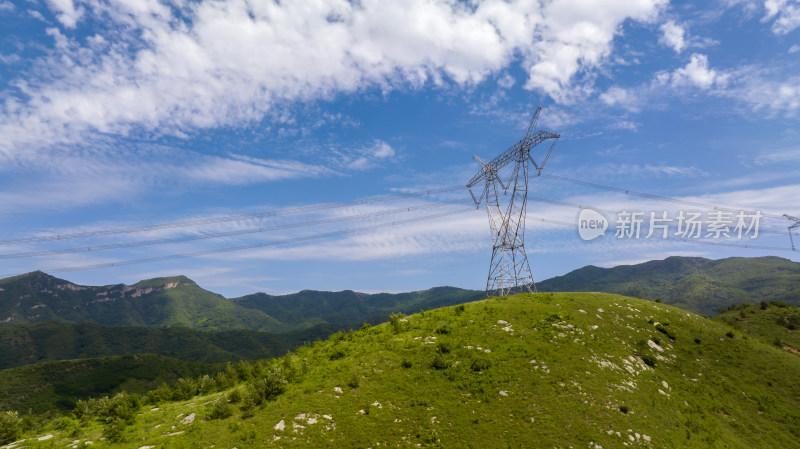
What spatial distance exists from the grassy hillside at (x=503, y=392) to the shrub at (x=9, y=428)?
1618 millimetres

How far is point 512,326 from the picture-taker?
39.3 meters

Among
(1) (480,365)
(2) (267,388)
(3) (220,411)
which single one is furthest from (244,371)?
(1) (480,365)

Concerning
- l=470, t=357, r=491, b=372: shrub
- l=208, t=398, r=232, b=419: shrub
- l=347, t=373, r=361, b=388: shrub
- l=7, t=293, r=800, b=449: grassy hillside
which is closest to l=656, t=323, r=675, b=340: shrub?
l=7, t=293, r=800, b=449: grassy hillside

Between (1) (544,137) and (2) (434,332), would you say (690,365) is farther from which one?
(1) (544,137)

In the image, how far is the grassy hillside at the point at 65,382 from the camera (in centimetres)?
15112

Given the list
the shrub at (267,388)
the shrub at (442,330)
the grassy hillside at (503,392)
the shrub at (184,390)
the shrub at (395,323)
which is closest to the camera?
the grassy hillside at (503,392)

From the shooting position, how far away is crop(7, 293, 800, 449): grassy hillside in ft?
79.9

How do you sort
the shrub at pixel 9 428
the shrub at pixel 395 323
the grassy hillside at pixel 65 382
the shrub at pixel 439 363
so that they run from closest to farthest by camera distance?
the shrub at pixel 9 428 → the shrub at pixel 439 363 → the shrub at pixel 395 323 → the grassy hillside at pixel 65 382

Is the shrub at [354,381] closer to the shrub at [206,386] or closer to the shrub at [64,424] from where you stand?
the shrub at [206,386]

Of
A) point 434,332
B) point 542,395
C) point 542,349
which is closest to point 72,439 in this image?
point 434,332

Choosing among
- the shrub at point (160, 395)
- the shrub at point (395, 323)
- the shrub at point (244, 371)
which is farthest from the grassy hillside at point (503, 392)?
the shrub at point (160, 395)

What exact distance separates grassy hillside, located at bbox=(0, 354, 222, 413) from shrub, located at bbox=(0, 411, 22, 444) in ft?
548

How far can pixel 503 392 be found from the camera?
95.1 feet

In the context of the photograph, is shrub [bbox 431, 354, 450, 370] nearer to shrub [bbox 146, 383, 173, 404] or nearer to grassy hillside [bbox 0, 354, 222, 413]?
shrub [bbox 146, 383, 173, 404]
